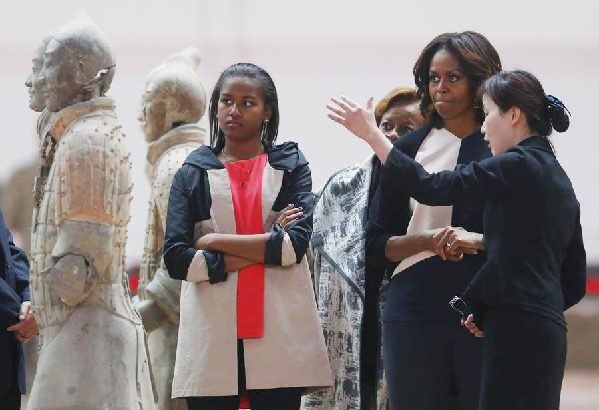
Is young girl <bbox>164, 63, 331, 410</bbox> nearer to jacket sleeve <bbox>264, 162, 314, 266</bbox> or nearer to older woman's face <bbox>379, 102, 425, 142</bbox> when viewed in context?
jacket sleeve <bbox>264, 162, 314, 266</bbox>

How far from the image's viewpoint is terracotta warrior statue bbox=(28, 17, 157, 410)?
5098mm

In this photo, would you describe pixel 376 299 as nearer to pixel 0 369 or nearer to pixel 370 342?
pixel 370 342

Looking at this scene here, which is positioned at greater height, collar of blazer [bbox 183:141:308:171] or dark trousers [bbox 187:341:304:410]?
collar of blazer [bbox 183:141:308:171]

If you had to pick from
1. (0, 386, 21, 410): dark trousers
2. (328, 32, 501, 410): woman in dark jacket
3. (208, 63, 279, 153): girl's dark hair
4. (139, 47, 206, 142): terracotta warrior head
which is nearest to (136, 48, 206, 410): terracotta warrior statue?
(139, 47, 206, 142): terracotta warrior head

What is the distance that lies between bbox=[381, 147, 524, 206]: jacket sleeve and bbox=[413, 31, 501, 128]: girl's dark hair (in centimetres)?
47

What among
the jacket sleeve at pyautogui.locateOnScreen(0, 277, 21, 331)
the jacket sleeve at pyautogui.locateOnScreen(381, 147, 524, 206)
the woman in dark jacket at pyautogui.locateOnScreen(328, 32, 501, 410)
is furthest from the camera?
the jacket sleeve at pyautogui.locateOnScreen(0, 277, 21, 331)

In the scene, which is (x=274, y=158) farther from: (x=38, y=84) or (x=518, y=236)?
(x=518, y=236)

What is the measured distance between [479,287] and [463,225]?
44 centimetres

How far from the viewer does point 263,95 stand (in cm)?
550

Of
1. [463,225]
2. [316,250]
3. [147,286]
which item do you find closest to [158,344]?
[147,286]

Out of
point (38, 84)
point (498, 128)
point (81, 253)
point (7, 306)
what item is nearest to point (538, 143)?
→ point (498, 128)

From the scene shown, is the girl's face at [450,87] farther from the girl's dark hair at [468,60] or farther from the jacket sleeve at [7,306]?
→ the jacket sleeve at [7,306]

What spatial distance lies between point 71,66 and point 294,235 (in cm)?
93

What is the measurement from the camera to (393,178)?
4898 mm
